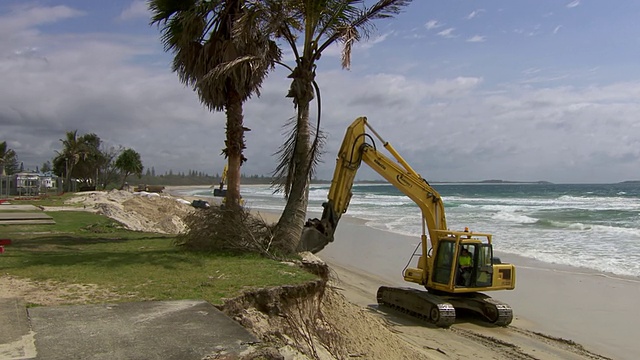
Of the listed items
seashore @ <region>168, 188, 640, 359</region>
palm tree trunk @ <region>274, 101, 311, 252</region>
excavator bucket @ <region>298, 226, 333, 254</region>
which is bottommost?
seashore @ <region>168, 188, 640, 359</region>

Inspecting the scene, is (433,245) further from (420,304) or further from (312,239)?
(312,239)

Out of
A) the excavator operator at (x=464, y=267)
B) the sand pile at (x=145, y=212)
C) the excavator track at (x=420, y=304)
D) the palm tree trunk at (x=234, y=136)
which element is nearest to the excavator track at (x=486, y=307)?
the excavator operator at (x=464, y=267)

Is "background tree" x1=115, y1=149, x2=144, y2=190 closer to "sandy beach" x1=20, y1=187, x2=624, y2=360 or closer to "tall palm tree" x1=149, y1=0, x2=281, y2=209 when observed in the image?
"sandy beach" x1=20, y1=187, x2=624, y2=360

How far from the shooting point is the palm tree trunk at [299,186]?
1146cm

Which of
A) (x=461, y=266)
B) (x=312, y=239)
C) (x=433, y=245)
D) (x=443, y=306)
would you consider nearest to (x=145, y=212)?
(x=312, y=239)

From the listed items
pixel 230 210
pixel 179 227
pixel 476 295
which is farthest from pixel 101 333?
pixel 179 227

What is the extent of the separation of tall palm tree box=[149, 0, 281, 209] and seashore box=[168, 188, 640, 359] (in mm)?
3821

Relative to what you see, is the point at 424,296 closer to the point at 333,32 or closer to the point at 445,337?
the point at 445,337

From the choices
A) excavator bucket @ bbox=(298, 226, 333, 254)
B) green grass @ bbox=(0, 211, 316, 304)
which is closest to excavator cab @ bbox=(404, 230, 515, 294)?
excavator bucket @ bbox=(298, 226, 333, 254)

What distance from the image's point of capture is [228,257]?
10.4 metres

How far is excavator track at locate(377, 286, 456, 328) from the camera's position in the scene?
1134 cm

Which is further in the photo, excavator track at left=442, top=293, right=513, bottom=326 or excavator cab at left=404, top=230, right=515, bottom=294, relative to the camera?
excavator cab at left=404, top=230, right=515, bottom=294

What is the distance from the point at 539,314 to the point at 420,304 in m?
3.08

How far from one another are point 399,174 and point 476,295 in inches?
123
